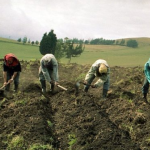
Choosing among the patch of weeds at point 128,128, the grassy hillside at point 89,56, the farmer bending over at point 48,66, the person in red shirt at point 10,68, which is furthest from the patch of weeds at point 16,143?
the grassy hillside at point 89,56

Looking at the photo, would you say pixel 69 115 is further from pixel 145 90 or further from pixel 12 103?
pixel 145 90

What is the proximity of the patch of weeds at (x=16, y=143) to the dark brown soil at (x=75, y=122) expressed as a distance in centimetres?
2

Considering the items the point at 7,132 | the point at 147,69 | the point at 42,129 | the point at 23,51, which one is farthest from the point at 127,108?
the point at 23,51

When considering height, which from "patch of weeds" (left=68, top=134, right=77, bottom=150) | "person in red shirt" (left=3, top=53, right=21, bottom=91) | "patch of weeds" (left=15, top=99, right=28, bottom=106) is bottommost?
"patch of weeds" (left=68, top=134, right=77, bottom=150)

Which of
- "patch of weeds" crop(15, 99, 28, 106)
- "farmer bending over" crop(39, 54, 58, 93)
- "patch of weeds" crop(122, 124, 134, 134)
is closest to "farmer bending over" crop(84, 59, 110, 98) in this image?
"farmer bending over" crop(39, 54, 58, 93)

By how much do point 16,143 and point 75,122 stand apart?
1786 millimetres

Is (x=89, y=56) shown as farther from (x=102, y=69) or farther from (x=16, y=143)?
(x=16, y=143)

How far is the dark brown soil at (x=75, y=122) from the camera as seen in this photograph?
4.88m

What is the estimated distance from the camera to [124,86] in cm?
1202

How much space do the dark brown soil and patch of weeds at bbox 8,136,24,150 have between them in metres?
0.02

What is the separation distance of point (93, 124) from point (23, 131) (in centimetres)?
159

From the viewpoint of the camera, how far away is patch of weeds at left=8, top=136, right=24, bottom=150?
4.69m

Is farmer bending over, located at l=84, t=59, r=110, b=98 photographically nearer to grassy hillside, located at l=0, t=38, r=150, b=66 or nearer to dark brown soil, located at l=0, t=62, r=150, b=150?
dark brown soil, located at l=0, t=62, r=150, b=150

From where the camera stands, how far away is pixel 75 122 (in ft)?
20.2
